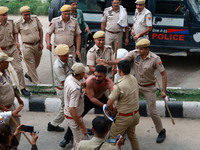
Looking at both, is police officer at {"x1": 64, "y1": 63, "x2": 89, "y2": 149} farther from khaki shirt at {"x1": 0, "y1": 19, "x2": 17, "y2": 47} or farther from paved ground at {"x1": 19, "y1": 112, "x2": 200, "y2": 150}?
khaki shirt at {"x1": 0, "y1": 19, "x2": 17, "y2": 47}

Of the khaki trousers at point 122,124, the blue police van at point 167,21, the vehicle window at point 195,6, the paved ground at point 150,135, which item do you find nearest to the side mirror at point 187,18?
the blue police van at point 167,21

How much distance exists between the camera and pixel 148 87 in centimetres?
524

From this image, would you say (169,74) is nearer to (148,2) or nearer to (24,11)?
(148,2)

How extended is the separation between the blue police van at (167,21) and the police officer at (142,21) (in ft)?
2.82

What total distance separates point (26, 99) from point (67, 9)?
1.94 m

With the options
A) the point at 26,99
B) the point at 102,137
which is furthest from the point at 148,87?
the point at 26,99

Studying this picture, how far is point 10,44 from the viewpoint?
6.68 metres

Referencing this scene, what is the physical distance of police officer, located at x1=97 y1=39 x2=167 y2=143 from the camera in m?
5.06

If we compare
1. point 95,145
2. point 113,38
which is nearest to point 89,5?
point 113,38

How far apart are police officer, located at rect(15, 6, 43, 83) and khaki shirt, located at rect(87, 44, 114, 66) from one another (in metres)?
1.97

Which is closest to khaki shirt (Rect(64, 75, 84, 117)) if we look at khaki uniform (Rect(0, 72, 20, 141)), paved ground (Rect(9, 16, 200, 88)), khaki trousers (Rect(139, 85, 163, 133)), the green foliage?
khaki uniform (Rect(0, 72, 20, 141))

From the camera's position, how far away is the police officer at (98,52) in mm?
5633

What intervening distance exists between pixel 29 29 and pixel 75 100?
3351 millimetres

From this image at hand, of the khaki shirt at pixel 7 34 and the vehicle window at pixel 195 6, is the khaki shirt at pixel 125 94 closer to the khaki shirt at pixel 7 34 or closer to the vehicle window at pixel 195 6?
the khaki shirt at pixel 7 34
